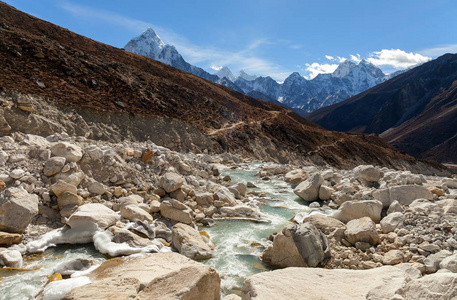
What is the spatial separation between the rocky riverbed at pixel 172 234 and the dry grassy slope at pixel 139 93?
17.6m

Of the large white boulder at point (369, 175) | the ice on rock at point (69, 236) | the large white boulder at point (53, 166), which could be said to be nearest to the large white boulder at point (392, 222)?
the large white boulder at point (369, 175)

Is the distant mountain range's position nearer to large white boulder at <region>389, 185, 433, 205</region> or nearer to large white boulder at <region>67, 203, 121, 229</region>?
large white boulder at <region>389, 185, 433, 205</region>

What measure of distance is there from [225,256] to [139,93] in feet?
115

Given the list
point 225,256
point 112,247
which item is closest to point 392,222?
point 225,256

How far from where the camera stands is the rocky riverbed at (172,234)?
4738mm

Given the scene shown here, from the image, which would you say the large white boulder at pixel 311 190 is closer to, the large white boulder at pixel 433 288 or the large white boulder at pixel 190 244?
the large white boulder at pixel 190 244

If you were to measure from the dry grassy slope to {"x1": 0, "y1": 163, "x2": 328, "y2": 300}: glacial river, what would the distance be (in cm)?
2134

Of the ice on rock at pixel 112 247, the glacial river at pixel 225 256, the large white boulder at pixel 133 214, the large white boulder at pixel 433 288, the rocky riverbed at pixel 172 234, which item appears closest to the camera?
the large white boulder at pixel 433 288

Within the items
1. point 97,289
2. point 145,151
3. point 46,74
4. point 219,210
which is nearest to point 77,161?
point 145,151

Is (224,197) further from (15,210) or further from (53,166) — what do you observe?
(15,210)

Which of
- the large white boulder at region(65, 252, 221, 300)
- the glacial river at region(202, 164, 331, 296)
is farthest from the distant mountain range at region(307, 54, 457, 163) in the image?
the large white boulder at region(65, 252, 221, 300)

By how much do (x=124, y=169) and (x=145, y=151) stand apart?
66.9 inches

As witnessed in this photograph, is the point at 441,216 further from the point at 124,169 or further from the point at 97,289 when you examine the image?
the point at 124,169

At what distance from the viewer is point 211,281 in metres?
4.70
